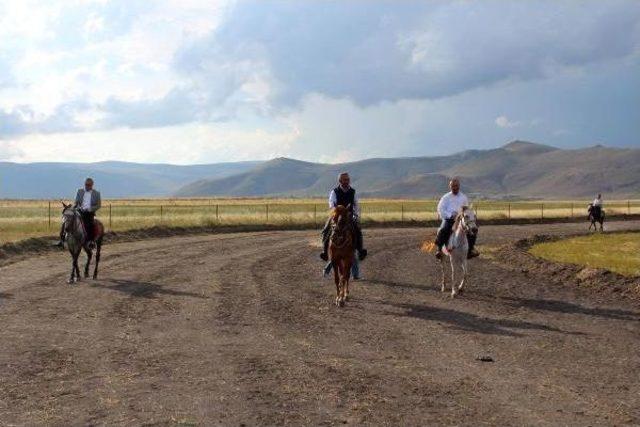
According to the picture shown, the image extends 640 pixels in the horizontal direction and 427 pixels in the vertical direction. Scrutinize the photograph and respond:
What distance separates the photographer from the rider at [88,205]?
19359mm

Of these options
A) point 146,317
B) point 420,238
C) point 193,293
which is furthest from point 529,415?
point 420,238

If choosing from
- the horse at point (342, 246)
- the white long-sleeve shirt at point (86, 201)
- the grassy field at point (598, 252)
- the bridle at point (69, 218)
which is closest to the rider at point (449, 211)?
the horse at point (342, 246)

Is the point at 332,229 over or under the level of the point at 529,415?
over

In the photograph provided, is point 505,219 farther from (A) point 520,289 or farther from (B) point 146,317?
(B) point 146,317

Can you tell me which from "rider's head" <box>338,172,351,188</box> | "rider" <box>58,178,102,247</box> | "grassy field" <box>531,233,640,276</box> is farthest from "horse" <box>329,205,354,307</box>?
"grassy field" <box>531,233,640,276</box>

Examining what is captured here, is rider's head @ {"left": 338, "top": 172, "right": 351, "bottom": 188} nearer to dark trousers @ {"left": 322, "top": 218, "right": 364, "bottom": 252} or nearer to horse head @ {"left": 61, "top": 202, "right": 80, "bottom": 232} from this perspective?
dark trousers @ {"left": 322, "top": 218, "right": 364, "bottom": 252}

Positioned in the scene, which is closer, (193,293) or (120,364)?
(120,364)

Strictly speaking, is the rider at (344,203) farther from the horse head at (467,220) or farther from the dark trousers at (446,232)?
the horse head at (467,220)

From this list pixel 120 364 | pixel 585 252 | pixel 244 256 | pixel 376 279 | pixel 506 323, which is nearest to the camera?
pixel 120 364

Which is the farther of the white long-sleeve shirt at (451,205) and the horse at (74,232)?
the horse at (74,232)

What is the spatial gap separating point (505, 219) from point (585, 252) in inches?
1242

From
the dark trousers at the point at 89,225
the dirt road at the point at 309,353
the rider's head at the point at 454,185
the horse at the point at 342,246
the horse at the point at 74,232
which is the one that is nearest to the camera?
the dirt road at the point at 309,353

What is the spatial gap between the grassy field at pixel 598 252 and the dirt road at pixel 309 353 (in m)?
5.38

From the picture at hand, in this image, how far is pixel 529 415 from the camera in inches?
289
